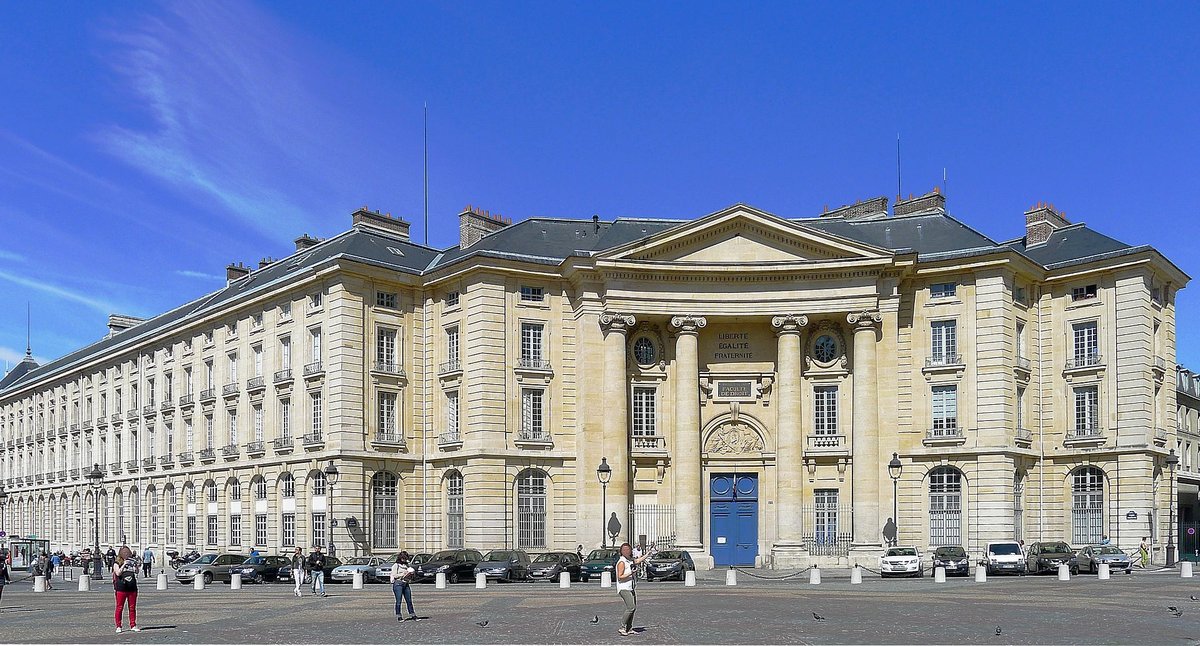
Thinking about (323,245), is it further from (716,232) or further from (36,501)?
(36,501)

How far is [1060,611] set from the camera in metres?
30.7

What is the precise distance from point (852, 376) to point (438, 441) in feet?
63.3

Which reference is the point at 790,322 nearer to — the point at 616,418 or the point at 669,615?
the point at 616,418

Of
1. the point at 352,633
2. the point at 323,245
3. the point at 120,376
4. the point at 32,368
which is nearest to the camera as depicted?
the point at 352,633

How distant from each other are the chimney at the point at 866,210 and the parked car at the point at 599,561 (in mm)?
23727

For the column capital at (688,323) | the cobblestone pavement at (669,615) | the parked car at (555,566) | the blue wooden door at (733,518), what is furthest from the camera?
the blue wooden door at (733,518)

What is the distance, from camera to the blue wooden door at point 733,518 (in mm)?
62062

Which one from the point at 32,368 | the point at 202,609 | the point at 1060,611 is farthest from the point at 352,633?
the point at 32,368

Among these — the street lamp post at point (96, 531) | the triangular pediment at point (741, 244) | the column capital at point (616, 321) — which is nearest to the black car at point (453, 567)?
the column capital at point (616, 321)

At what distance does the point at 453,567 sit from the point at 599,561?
576 centimetres

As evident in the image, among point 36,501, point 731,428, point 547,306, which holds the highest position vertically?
point 547,306

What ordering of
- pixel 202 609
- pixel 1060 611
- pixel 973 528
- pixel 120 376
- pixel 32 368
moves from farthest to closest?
pixel 32 368 < pixel 120 376 < pixel 973 528 < pixel 202 609 < pixel 1060 611

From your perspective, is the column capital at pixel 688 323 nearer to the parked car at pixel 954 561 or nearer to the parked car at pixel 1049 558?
the parked car at pixel 954 561

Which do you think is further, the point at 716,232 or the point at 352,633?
the point at 716,232
